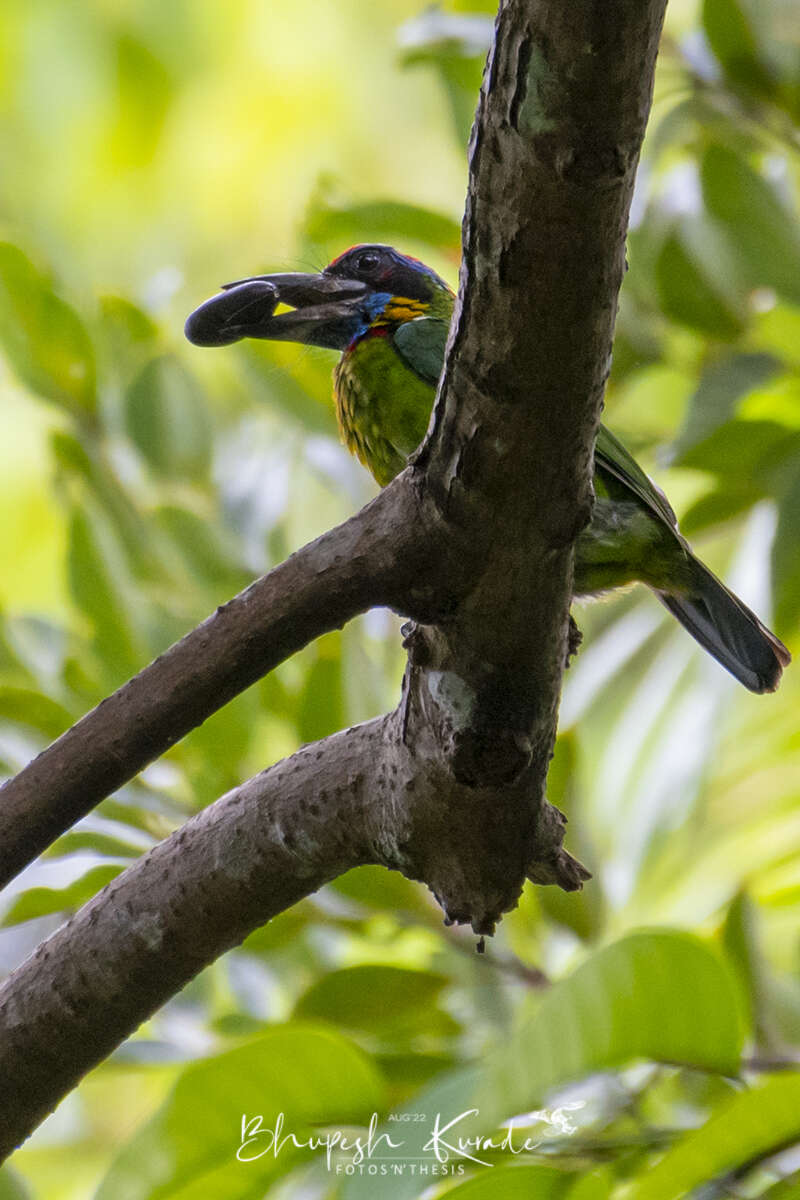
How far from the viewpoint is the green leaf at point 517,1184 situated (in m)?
1.36

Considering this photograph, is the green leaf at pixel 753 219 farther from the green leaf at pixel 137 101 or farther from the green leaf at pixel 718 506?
the green leaf at pixel 137 101

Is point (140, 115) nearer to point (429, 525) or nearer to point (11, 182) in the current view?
point (11, 182)

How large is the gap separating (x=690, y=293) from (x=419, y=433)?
68cm

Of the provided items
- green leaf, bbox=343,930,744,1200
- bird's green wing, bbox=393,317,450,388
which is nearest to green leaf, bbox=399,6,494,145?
bird's green wing, bbox=393,317,450,388

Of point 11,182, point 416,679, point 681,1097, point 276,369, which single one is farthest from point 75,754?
point 11,182

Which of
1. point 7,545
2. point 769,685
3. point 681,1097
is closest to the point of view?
point 681,1097

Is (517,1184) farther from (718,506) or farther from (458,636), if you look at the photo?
(718,506)

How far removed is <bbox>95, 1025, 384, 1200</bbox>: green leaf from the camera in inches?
64.2

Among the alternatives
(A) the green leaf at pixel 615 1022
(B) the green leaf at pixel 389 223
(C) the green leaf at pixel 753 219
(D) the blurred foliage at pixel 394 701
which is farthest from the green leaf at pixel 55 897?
(C) the green leaf at pixel 753 219

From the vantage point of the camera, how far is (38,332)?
2762 mm

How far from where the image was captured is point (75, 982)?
59.3 inches

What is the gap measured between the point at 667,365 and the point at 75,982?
1769 millimetres

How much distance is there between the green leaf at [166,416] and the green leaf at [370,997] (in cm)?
115

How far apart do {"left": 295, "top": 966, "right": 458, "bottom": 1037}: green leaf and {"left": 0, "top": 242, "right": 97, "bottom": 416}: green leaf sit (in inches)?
52.2
